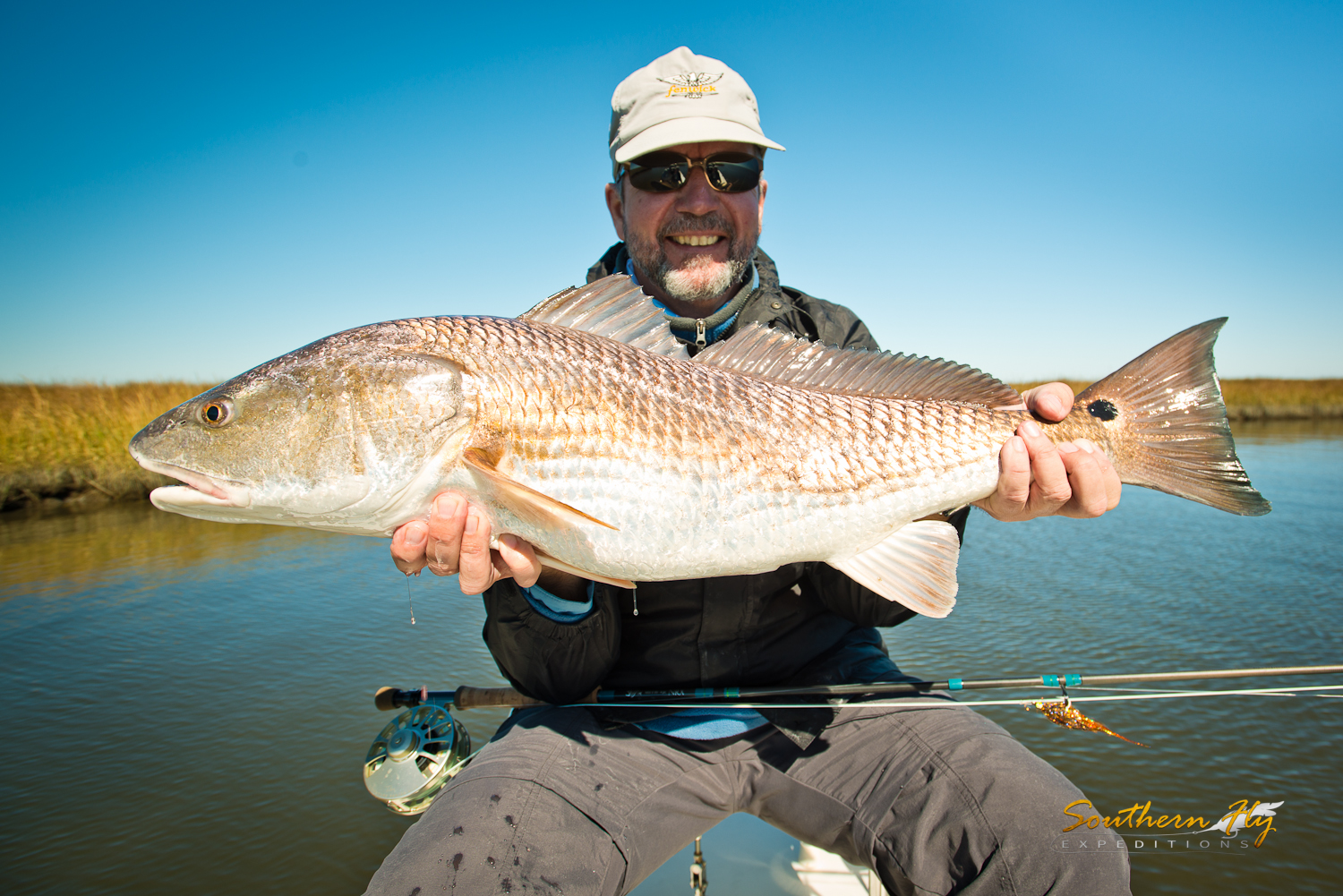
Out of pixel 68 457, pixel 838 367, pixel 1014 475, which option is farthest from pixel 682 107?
pixel 68 457

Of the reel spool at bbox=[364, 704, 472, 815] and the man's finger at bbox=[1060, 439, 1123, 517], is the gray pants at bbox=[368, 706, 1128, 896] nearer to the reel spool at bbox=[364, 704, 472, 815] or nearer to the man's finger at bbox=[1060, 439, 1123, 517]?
the reel spool at bbox=[364, 704, 472, 815]

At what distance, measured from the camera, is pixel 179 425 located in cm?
216

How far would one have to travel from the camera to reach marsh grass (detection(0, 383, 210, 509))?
10.5 m

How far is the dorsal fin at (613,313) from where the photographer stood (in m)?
2.49

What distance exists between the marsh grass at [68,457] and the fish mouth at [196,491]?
10.3 metres

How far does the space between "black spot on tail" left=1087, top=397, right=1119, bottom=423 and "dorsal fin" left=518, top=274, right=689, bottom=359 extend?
1.48 metres

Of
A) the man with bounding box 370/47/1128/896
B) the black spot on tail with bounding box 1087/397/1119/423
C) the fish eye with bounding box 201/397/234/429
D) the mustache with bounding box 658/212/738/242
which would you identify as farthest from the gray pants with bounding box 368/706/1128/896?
the mustache with bounding box 658/212/738/242

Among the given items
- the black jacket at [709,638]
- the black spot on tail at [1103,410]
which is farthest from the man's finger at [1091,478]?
the black jacket at [709,638]

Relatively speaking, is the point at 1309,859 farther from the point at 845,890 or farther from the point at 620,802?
the point at 620,802

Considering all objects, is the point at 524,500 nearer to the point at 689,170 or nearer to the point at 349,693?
the point at 689,170

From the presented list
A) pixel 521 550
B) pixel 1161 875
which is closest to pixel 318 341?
pixel 521 550

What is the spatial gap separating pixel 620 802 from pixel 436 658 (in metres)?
3.60

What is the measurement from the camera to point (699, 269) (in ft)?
10.9

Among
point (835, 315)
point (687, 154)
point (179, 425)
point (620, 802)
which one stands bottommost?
point (620, 802)
